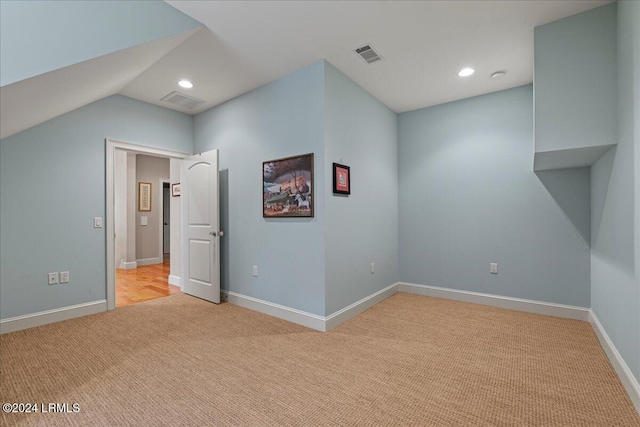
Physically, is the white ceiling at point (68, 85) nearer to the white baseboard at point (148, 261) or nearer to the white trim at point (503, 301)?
the white trim at point (503, 301)

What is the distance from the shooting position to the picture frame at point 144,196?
6.82 meters

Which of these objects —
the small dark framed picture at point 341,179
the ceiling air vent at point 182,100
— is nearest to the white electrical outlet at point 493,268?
the small dark framed picture at point 341,179

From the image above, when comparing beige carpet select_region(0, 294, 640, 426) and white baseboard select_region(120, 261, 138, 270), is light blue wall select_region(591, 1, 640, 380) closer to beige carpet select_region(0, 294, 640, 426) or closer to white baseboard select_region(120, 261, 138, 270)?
beige carpet select_region(0, 294, 640, 426)

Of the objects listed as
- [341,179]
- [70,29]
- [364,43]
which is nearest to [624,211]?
[341,179]

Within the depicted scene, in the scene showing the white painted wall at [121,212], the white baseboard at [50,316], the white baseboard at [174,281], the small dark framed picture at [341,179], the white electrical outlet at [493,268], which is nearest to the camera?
the white baseboard at [50,316]

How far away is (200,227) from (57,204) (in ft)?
5.02

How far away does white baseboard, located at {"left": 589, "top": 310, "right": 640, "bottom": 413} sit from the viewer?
1.74 metres

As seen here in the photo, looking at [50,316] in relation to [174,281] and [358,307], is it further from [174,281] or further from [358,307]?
[358,307]

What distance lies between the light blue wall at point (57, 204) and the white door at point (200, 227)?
852 millimetres

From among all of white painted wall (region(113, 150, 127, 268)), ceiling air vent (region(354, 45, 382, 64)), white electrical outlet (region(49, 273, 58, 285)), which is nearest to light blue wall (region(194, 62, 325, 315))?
ceiling air vent (region(354, 45, 382, 64))

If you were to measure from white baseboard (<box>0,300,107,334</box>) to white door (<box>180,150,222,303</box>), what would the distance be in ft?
3.52

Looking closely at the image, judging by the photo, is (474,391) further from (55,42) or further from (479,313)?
(55,42)

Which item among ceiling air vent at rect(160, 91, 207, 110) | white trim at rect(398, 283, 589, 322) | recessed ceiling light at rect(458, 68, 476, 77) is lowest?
white trim at rect(398, 283, 589, 322)

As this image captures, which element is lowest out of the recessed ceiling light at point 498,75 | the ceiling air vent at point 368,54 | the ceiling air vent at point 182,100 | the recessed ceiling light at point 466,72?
the recessed ceiling light at point 498,75
